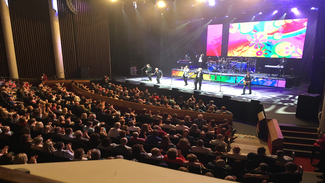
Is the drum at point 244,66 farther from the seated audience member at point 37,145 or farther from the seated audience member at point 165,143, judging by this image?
the seated audience member at point 37,145

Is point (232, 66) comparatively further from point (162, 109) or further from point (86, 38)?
point (86, 38)

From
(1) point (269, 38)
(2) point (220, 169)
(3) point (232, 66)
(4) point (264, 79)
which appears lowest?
(2) point (220, 169)

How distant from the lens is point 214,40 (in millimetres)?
17172

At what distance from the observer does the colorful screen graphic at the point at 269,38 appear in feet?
44.2

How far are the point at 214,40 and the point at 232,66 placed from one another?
3.04 metres

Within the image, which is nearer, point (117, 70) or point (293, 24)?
point (293, 24)

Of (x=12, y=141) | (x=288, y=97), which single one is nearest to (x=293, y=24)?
(x=288, y=97)

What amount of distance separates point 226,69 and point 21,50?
1428cm

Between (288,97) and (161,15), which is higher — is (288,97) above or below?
below

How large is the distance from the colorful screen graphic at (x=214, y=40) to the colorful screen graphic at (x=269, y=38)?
3.24ft

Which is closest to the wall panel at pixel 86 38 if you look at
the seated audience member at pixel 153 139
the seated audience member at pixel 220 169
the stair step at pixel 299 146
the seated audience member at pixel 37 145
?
the seated audience member at pixel 37 145

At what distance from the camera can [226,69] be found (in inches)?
604

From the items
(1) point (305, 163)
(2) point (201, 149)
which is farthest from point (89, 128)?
(1) point (305, 163)

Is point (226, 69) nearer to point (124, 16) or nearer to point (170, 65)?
point (170, 65)
